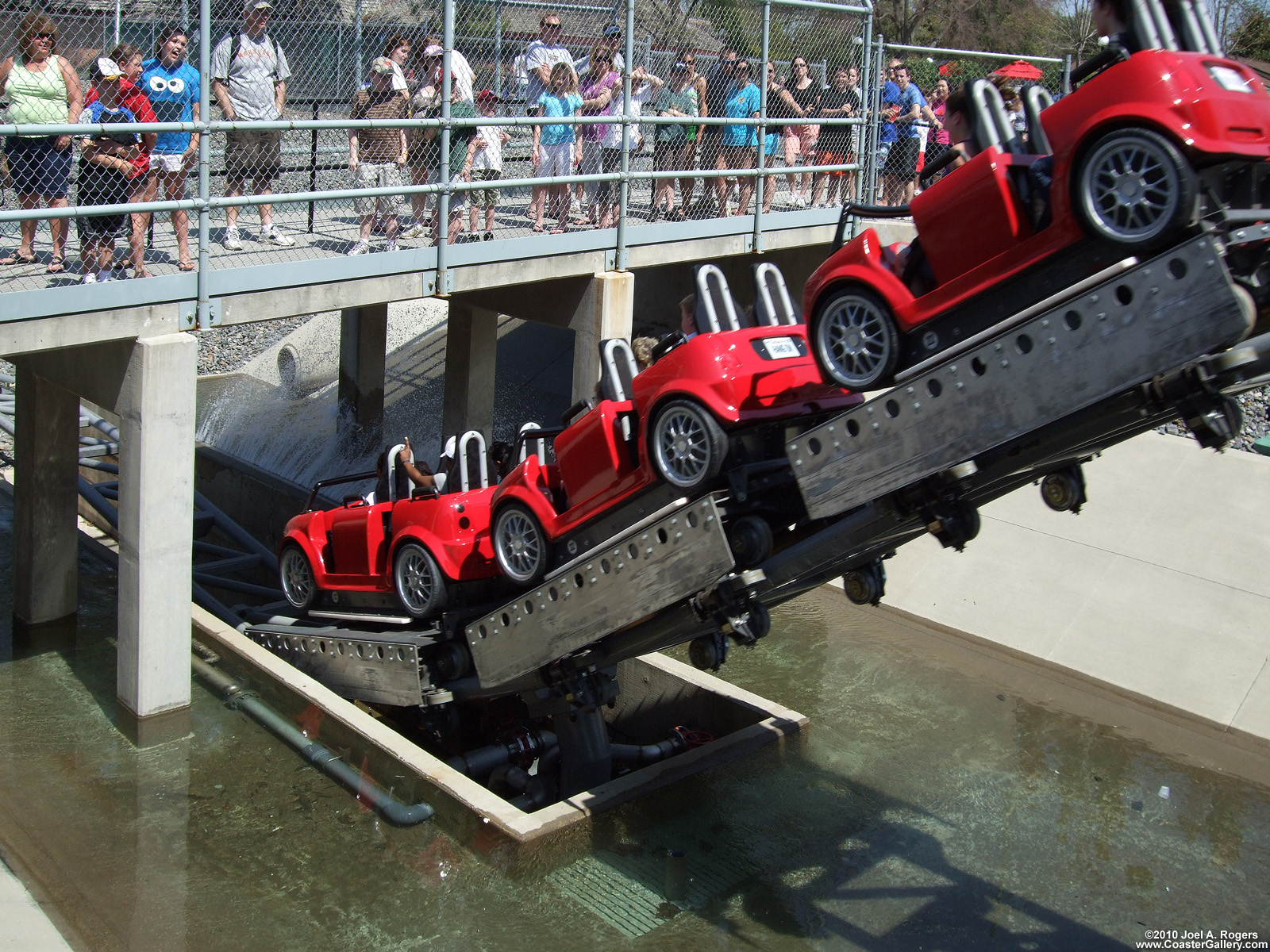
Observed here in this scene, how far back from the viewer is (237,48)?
30.3ft

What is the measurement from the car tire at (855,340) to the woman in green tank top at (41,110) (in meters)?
5.41

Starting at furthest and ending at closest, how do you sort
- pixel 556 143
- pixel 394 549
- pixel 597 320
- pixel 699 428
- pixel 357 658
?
pixel 597 320
pixel 556 143
pixel 357 658
pixel 394 549
pixel 699 428

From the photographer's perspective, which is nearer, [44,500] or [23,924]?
[23,924]

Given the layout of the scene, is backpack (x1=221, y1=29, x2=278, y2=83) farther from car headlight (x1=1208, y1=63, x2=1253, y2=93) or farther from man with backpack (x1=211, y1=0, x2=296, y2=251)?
car headlight (x1=1208, y1=63, x2=1253, y2=93)

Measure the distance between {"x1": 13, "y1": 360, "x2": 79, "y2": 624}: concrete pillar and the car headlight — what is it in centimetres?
926

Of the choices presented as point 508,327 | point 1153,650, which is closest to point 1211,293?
point 1153,650

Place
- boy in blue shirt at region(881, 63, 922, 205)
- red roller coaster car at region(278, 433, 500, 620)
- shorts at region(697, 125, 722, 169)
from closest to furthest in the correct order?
1. red roller coaster car at region(278, 433, 500, 620)
2. shorts at region(697, 125, 722, 169)
3. boy in blue shirt at region(881, 63, 922, 205)

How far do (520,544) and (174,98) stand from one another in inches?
162

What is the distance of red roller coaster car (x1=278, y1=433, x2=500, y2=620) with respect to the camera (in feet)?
26.7

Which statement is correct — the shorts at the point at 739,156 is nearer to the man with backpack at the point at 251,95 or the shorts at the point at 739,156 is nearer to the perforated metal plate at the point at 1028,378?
the man with backpack at the point at 251,95

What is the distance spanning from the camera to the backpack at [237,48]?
9125mm

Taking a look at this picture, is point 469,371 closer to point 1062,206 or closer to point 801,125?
point 801,125

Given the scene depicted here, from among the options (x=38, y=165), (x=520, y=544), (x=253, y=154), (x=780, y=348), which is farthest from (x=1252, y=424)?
(x=38, y=165)

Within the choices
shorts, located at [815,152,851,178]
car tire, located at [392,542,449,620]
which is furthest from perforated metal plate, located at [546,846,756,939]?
shorts, located at [815,152,851,178]
